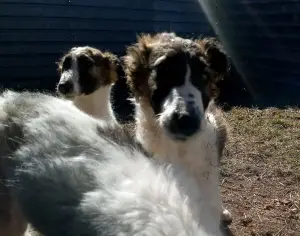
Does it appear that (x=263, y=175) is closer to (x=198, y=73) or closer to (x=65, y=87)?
(x=65, y=87)

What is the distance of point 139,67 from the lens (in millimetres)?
3980

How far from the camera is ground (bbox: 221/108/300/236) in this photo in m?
4.88

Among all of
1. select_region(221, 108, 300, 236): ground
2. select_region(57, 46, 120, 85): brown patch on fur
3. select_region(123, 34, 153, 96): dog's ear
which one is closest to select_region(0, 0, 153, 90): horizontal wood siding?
select_region(221, 108, 300, 236): ground

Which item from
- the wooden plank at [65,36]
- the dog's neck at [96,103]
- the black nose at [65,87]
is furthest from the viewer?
the wooden plank at [65,36]

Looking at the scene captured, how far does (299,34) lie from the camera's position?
12141mm

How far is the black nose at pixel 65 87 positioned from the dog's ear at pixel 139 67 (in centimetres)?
148

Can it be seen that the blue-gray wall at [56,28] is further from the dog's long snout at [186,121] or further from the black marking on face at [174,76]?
the dog's long snout at [186,121]

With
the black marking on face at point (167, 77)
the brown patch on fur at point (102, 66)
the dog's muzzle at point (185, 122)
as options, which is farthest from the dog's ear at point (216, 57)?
the brown patch on fur at point (102, 66)

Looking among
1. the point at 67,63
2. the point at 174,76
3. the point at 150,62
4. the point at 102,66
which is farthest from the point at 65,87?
the point at 174,76

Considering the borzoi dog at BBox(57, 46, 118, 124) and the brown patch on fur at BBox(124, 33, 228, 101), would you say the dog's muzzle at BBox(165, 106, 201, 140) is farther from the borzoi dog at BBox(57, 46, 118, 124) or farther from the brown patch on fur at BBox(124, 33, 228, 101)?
the borzoi dog at BBox(57, 46, 118, 124)

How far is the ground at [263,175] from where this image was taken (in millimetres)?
4883

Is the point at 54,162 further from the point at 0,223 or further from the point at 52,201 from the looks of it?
the point at 0,223

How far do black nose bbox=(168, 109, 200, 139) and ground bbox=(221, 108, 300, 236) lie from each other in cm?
173

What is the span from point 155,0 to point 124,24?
97 cm
